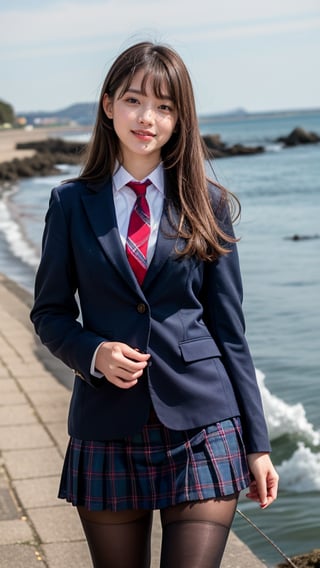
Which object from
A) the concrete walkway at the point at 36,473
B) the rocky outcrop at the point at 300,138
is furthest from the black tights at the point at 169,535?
the rocky outcrop at the point at 300,138

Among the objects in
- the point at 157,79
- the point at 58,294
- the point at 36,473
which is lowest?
the point at 36,473

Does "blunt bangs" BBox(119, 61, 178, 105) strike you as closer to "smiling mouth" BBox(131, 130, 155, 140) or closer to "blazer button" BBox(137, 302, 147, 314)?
"smiling mouth" BBox(131, 130, 155, 140)

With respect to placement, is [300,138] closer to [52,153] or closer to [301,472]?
[52,153]

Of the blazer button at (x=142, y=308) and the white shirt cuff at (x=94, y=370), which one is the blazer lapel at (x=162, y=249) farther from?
the white shirt cuff at (x=94, y=370)

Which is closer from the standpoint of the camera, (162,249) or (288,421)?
(162,249)

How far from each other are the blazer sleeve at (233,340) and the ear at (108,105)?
428 mm

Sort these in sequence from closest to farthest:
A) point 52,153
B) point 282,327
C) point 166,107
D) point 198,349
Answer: point 198,349 → point 166,107 → point 282,327 → point 52,153

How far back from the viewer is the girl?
2.28 metres

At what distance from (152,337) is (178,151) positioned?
46 cm

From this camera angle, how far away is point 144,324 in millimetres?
2287

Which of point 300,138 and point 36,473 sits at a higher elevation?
point 36,473

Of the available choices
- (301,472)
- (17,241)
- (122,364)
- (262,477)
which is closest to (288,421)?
(301,472)

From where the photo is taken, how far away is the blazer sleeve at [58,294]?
2363mm

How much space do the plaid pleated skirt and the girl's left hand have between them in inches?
1.1
